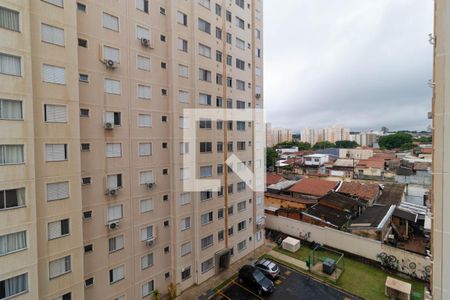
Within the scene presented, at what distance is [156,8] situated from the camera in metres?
14.9

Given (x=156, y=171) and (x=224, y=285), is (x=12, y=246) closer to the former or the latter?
(x=156, y=171)

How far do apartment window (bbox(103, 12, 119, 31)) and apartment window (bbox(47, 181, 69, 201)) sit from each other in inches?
344

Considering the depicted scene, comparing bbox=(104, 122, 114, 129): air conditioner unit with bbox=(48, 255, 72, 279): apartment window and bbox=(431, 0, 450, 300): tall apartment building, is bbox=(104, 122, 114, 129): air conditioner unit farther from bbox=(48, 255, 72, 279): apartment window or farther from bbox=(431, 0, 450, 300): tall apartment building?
bbox=(431, 0, 450, 300): tall apartment building

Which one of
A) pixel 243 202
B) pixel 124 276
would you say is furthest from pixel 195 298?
pixel 243 202

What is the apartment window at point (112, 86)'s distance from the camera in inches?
505

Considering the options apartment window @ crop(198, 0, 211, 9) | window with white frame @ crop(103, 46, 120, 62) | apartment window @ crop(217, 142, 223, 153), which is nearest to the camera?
window with white frame @ crop(103, 46, 120, 62)

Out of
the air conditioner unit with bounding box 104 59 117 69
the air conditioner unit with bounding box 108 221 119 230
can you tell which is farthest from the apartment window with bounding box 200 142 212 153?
the air conditioner unit with bounding box 104 59 117 69

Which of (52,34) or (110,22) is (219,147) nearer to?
(110,22)

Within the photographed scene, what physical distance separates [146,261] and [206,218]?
5.06m

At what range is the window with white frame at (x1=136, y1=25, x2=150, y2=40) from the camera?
14057mm

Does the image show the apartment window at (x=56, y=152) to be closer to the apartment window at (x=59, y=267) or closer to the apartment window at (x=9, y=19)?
the apartment window at (x=59, y=267)

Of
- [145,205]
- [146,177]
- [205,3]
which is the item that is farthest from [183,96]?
[145,205]

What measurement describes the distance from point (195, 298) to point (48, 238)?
32.8ft

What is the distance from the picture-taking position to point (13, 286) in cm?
945
